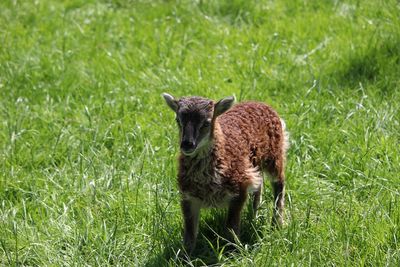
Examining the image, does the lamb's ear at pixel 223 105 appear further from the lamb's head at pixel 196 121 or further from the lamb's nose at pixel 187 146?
the lamb's nose at pixel 187 146

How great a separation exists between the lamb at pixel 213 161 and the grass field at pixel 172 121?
0.92 ft

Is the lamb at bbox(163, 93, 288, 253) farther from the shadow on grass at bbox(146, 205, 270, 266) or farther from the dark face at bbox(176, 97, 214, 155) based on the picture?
the shadow on grass at bbox(146, 205, 270, 266)

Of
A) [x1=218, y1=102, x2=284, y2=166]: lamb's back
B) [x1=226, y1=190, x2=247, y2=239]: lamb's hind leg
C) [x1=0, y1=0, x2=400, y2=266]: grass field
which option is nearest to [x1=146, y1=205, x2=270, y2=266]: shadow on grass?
[x1=0, y1=0, x2=400, y2=266]: grass field

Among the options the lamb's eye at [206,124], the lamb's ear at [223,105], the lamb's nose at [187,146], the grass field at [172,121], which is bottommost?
the grass field at [172,121]

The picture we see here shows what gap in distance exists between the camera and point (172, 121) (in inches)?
286

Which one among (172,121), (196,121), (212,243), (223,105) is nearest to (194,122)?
(196,121)

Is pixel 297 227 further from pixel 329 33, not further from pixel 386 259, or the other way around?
pixel 329 33

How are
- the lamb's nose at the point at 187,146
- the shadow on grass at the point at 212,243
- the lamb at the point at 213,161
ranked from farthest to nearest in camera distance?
1. the shadow on grass at the point at 212,243
2. the lamb at the point at 213,161
3. the lamb's nose at the point at 187,146

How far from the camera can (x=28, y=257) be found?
5.53 meters

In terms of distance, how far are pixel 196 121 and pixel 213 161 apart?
1.03 ft

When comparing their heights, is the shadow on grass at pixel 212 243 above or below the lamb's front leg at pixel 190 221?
below

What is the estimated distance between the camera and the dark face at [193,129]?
5164 mm

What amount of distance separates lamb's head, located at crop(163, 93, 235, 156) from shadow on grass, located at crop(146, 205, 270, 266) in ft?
2.14

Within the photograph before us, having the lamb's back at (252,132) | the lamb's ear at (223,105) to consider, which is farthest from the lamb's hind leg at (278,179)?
the lamb's ear at (223,105)
